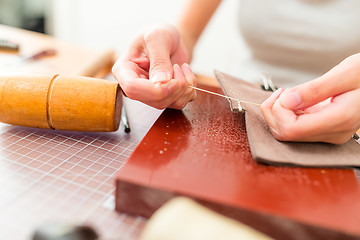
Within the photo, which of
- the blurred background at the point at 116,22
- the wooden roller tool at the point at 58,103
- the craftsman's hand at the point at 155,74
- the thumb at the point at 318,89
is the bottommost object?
the blurred background at the point at 116,22

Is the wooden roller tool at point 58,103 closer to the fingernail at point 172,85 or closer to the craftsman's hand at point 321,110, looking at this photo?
the fingernail at point 172,85

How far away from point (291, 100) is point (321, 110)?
0.06 meters

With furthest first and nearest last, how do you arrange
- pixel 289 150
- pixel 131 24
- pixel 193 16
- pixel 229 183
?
pixel 131 24 → pixel 193 16 → pixel 289 150 → pixel 229 183

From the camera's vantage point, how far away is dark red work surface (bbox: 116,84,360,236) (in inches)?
16.2

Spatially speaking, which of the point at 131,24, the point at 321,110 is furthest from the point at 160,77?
the point at 131,24

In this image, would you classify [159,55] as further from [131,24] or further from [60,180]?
[131,24]

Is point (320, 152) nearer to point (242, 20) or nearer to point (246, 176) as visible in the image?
point (246, 176)

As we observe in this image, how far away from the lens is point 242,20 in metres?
1.29

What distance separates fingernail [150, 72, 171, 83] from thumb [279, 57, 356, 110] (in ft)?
0.73

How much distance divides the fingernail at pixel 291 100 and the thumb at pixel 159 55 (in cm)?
22

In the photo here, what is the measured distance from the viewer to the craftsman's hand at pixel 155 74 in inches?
24.0

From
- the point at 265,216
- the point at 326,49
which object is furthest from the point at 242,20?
the point at 265,216

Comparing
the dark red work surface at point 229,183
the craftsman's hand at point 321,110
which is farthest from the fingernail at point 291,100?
the dark red work surface at point 229,183

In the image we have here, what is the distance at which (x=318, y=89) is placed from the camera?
572mm
